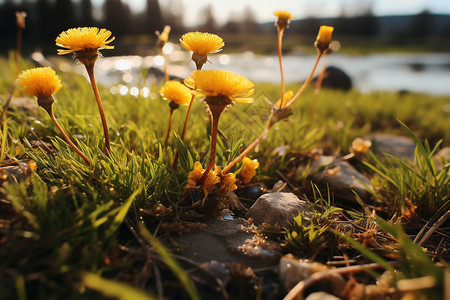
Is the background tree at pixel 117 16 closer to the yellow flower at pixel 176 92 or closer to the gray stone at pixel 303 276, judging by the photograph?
the yellow flower at pixel 176 92

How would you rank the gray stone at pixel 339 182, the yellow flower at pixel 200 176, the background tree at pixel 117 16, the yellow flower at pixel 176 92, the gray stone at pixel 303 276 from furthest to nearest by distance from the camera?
the background tree at pixel 117 16
the gray stone at pixel 339 182
the yellow flower at pixel 176 92
the yellow flower at pixel 200 176
the gray stone at pixel 303 276

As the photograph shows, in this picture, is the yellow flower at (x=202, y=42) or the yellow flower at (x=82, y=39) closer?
the yellow flower at (x=82, y=39)

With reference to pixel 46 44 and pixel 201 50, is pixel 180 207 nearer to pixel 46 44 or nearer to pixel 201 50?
pixel 201 50

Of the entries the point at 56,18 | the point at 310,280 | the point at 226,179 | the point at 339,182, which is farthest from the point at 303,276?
the point at 56,18

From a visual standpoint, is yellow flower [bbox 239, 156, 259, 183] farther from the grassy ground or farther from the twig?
the twig

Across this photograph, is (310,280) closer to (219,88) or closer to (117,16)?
(219,88)

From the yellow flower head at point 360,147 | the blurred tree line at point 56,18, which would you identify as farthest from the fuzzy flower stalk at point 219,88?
the blurred tree line at point 56,18

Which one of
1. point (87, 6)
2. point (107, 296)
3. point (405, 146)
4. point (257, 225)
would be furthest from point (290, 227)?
point (87, 6)
